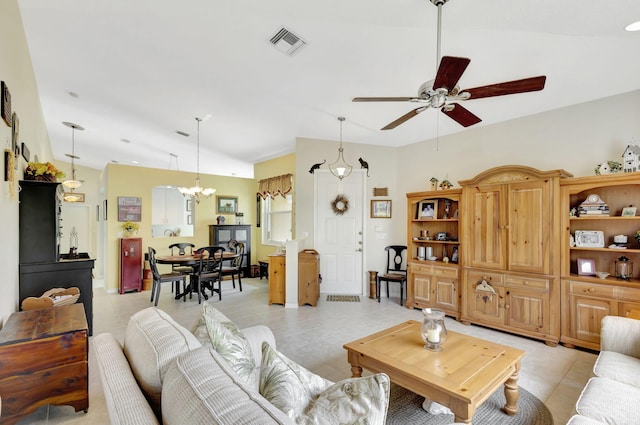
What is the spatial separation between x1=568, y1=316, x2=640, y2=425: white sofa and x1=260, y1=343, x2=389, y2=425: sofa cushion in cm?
127

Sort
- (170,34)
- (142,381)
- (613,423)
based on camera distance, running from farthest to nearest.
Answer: (170,34), (613,423), (142,381)

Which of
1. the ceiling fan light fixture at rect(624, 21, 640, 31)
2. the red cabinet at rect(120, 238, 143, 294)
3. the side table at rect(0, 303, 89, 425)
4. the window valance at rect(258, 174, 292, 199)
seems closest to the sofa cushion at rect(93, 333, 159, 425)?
the side table at rect(0, 303, 89, 425)

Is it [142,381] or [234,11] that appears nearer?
[142,381]

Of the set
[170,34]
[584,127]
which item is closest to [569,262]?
[584,127]

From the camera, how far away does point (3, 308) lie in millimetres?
2299

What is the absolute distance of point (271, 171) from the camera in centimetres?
716

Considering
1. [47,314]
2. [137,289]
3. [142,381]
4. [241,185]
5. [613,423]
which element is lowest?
[137,289]

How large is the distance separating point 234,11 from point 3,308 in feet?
9.19

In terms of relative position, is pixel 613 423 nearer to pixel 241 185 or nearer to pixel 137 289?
pixel 137 289

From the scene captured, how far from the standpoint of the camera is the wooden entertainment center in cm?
322

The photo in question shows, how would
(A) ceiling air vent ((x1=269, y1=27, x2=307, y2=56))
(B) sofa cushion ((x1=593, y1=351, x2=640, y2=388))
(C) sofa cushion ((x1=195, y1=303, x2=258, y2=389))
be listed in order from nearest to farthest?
(C) sofa cushion ((x1=195, y1=303, x2=258, y2=389)) < (B) sofa cushion ((x1=593, y1=351, x2=640, y2=388)) < (A) ceiling air vent ((x1=269, y1=27, x2=307, y2=56))

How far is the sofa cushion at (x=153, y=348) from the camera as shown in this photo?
110 cm

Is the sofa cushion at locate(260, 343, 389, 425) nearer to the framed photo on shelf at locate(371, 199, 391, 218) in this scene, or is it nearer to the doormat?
the doormat

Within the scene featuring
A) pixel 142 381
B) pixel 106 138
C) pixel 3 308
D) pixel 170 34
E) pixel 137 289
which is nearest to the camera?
pixel 142 381
